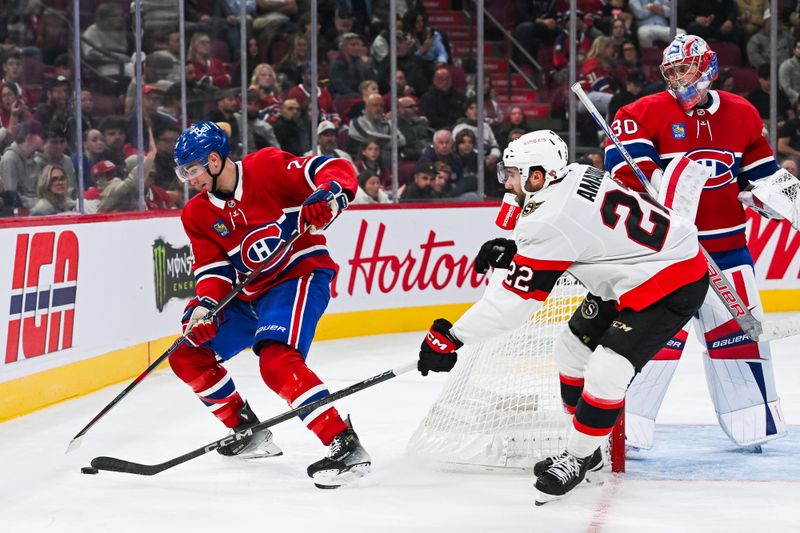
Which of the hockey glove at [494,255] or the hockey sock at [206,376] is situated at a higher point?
the hockey glove at [494,255]

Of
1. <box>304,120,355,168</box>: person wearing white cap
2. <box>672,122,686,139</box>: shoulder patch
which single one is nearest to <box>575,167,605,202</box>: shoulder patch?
<box>672,122,686,139</box>: shoulder patch

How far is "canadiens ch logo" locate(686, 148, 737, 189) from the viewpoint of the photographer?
3.93 m

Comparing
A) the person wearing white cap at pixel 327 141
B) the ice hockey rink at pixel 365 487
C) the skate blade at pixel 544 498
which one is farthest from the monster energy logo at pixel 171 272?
the skate blade at pixel 544 498

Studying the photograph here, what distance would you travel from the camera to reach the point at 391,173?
296 inches

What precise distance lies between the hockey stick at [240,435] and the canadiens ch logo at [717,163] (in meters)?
1.23

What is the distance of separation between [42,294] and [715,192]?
8.49ft

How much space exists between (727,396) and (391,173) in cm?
380

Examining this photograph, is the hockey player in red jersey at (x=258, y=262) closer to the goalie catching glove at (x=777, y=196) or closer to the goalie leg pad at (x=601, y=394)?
the goalie leg pad at (x=601, y=394)

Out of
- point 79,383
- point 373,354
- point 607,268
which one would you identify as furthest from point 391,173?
point 607,268

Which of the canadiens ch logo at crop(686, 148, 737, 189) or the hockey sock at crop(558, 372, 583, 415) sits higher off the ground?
the canadiens ch logo at crop(686, 148, 737, 189)

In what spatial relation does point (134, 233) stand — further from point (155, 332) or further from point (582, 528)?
point (582, 528)

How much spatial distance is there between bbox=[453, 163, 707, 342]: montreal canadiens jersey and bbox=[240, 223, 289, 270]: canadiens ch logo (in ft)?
2.79

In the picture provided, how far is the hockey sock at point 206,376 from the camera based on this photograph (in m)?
3.81

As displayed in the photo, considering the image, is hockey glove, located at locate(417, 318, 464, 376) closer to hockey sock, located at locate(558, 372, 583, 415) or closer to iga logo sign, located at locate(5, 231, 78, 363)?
hockey sock, located at locate(558, 372, 583, 415)
